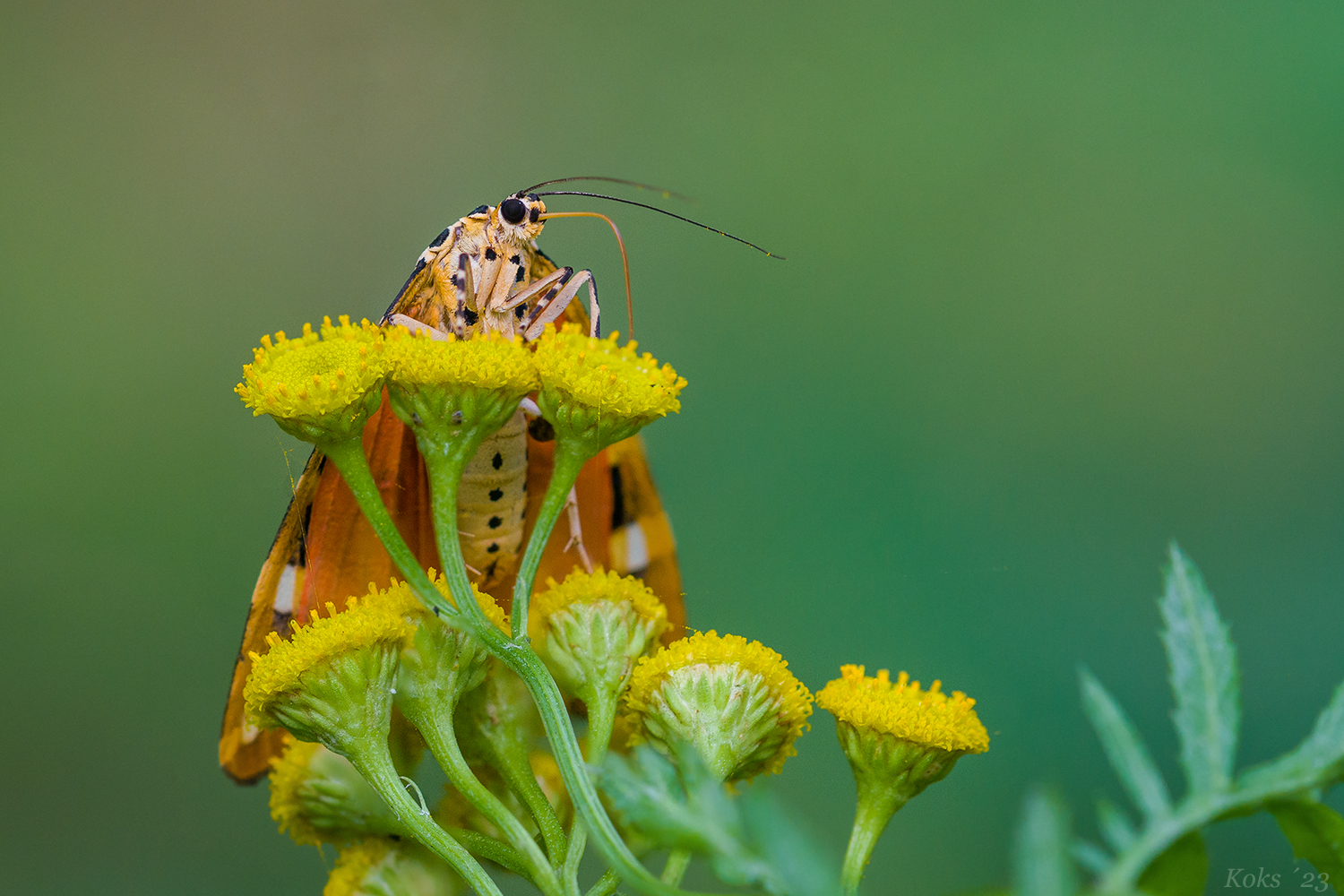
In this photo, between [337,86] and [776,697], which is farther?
[337,86]

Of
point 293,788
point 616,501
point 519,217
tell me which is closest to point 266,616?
point 293,788

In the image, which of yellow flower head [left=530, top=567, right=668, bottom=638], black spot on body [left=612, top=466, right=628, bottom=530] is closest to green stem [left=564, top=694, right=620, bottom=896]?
yellow flower head [left=530, top=567, right=668, bottom=638]

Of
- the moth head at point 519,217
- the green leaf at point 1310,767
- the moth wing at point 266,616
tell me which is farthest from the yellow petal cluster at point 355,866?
the green leaf at point 1310,767

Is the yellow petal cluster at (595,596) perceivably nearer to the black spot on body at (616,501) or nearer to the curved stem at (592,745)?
the curved stem at (592,745)

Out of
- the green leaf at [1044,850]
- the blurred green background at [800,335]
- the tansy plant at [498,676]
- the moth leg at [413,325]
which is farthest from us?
the blurred green background at [800,335]

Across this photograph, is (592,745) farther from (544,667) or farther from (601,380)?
(601,380)

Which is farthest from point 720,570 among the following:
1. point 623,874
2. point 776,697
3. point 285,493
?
point 623,874

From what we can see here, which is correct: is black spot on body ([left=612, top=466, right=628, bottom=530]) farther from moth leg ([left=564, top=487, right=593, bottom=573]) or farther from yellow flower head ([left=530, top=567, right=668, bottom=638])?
yellow flower head ([left=530, top=567, right=668, bottom=638])

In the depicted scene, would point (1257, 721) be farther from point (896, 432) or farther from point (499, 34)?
point (499, 34)
